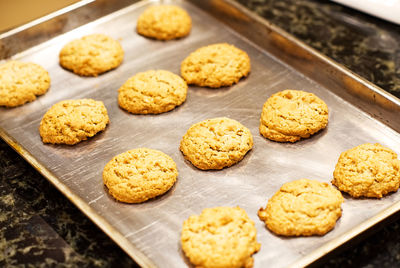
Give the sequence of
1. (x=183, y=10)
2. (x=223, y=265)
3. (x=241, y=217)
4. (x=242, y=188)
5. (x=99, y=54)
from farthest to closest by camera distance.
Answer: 1. (x=183, y=10)
2. (x=99, y=54)
3. (x=242, y=188)
4. (x=241, y=217)
5. (x=223, y=265)

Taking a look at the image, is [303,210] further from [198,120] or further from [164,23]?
[164,23]

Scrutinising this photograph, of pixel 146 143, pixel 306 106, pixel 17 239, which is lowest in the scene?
pixel 17 239

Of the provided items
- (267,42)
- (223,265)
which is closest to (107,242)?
(223,265)

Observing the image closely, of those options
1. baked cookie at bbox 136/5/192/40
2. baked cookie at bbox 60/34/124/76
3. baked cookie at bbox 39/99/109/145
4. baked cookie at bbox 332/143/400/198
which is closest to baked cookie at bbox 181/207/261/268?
baked cookie at bbox 332/143/400/198

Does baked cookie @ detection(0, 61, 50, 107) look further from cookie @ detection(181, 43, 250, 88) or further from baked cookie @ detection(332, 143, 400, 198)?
baked cookie @ detection(332, 143, 400, 198)

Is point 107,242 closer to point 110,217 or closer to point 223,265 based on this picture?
point 110,217

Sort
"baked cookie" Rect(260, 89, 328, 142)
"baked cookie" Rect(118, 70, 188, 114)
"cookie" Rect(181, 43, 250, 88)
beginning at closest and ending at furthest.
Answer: "baked cookie" Rect(260, 89, 328, 142) → "baked cookie" Rect(118, 70, 188, 114) → "cookie" Rect(181, 43, 250, 88)

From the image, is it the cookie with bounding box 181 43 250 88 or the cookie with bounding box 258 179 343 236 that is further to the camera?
the cookie with bounding box 181 43 250 88

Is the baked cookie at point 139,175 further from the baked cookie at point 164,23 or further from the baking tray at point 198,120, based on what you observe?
the baked cookie at point 164,23
